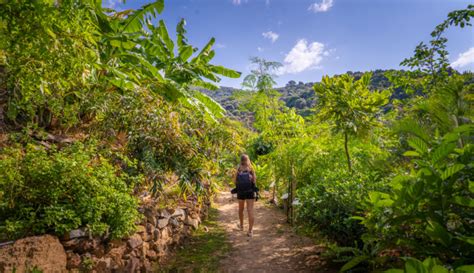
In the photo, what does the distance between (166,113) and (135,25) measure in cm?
224

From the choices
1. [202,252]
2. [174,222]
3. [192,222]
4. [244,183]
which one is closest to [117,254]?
[174,222]

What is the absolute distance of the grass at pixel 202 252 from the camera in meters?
3.73

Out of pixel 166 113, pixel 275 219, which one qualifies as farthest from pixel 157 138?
pixel 275 219

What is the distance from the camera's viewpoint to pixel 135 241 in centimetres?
342

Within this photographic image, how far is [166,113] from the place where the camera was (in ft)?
12.5

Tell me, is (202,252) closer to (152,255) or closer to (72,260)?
(152,255)

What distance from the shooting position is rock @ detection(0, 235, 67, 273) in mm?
2179

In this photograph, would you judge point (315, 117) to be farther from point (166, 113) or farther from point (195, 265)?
point (195, 265)

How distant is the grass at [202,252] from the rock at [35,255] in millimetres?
1498

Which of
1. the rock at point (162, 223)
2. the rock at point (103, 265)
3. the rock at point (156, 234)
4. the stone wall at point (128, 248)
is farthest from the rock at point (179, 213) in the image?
the rock at point (103, 265)

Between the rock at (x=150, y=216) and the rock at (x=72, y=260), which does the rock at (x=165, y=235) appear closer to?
the rock at (x=150, y=216)

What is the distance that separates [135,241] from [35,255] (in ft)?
4.14

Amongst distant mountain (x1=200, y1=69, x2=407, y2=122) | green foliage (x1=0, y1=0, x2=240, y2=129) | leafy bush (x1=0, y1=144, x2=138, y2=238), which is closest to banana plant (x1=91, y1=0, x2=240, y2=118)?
green foliage (x1=0, y1=0, x2=240, y2=129)

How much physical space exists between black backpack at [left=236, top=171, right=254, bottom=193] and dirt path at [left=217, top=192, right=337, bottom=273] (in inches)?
39.6
